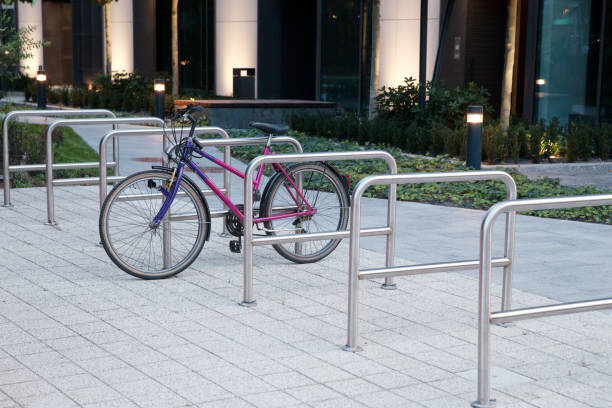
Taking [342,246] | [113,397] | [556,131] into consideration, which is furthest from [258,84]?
[113,397]

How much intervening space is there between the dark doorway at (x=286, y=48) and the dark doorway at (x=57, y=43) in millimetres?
14281

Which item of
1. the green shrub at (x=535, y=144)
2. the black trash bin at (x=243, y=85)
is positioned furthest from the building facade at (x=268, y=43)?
the green shrub at (x=535, y=144)

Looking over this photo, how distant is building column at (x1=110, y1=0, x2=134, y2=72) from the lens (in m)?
29.6

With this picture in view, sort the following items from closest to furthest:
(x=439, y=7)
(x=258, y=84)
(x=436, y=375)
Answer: (x=436, y=375) < (x=439, y=7) < (x=258, y=84)

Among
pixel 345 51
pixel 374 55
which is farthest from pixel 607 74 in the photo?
pixel 345 51

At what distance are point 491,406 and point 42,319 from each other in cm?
281

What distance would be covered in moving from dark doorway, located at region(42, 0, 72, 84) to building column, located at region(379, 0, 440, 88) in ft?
63.4

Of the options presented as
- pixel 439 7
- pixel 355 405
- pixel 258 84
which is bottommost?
pixel 355 405

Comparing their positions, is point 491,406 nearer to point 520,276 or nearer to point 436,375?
point 436,375

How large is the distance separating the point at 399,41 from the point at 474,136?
8044 millimetres

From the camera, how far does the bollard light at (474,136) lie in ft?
40.3

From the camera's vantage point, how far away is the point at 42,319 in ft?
17.9

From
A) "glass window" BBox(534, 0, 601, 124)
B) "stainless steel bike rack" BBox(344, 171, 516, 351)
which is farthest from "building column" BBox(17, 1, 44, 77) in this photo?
"stainless steel bike rack" BBox(344, 171, 516, 351)

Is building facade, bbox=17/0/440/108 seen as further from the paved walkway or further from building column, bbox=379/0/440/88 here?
the paved walkway
